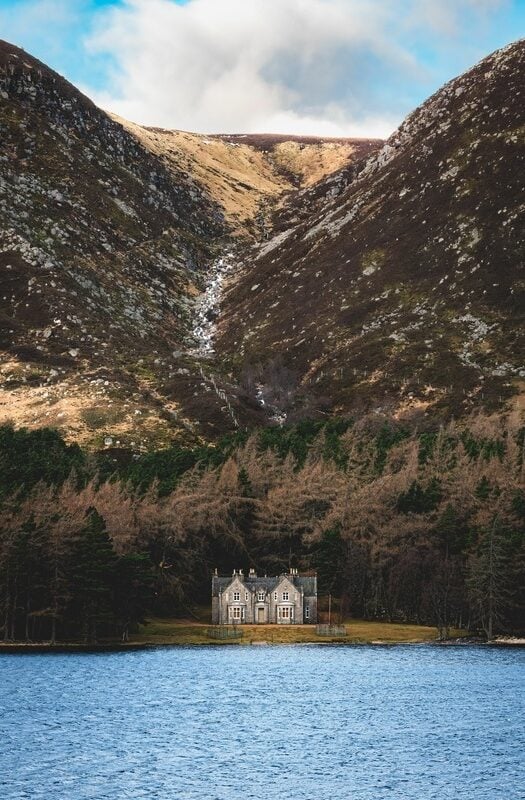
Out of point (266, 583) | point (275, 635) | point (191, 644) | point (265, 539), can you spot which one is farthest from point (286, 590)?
Result: point (265, 539)

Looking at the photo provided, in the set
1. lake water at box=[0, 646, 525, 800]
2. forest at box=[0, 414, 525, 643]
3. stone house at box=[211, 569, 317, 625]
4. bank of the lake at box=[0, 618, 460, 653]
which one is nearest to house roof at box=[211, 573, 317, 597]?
stone house at box=[211, 569, 317, 625]

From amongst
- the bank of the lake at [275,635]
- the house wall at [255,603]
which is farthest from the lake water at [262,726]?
the house wall at [255,603]

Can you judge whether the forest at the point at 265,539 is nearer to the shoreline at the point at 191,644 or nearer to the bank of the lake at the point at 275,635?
the shoreline at the point at 191,644

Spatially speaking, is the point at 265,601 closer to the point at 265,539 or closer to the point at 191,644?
the point at 265,539

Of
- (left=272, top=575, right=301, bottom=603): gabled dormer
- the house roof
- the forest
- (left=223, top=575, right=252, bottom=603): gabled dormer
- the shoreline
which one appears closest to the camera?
the shoreline

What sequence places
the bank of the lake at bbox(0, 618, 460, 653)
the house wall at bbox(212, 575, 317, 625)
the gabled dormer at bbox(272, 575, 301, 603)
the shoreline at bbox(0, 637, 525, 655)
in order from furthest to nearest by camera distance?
1. the house wall at bbox(212, 575, 317, 625)
2. the gabled dormer at bbox(272, 575, 301, 603)
3. the bank of the lake at bbox(0, 618, 460, 653)
4. the shoreline at bbox(0, 637, 525, 655)

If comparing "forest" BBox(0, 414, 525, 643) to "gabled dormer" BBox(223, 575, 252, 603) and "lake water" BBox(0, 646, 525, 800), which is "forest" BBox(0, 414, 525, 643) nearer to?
"gabled dormer" BBox(223, 575, 252, 603)

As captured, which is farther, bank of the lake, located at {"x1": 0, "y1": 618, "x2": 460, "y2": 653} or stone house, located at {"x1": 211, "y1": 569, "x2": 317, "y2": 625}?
stone house, located at {"x1": 211, "y1": 569, "x2": 317, "y2": 625}
